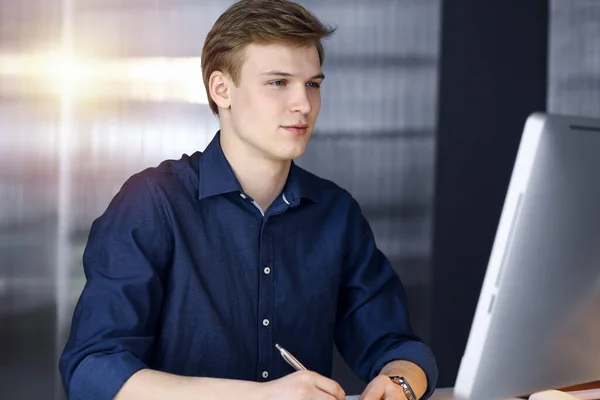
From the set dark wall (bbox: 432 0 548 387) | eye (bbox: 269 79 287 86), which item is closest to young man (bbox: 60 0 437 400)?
eye (bbox: 269 79 287 86)

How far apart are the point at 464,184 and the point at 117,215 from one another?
198 cm

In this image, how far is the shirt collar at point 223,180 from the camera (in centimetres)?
161

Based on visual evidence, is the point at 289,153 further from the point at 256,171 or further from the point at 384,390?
the point at 384,390

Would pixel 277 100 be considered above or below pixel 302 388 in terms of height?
above

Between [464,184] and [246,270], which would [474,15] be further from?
[246,270]

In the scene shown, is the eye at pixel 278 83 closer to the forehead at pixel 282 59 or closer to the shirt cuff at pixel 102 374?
the forehead at pixel 282 59

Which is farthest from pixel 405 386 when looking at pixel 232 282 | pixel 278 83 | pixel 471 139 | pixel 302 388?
pixel 471 139

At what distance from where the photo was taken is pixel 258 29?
1636 millimetres

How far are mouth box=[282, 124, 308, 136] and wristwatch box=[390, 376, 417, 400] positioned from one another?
1.57 ft

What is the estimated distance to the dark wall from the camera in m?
3.22

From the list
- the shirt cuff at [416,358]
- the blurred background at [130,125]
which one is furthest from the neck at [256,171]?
the blurred background at [130,125]

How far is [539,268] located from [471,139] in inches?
93.1

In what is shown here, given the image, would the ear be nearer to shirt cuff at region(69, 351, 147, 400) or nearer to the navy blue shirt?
the navy blue shirt

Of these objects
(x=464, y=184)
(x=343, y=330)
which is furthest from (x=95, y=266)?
(x=464, y=184)
